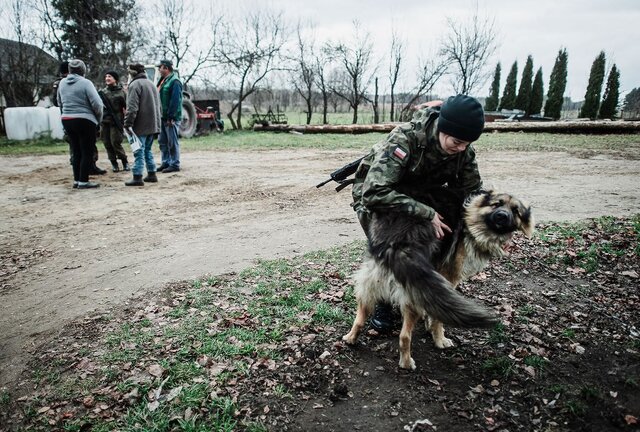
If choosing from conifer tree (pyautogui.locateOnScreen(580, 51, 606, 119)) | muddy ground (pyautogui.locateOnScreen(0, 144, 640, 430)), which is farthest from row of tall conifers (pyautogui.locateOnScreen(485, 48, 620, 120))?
muddy ground (pyautogui.locateOnScreen(0, 144, 640, 430))

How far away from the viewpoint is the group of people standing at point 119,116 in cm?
712

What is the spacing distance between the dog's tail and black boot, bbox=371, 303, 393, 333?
79 cm

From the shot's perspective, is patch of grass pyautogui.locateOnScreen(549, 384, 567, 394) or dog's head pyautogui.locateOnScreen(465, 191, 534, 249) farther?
dog's head pyautogui.locateOnScreen(465, 191, 534, 249)

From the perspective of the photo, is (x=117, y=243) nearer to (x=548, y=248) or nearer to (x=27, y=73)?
(x=548, y=248)

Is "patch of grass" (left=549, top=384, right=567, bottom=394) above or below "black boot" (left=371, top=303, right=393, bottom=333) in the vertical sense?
below

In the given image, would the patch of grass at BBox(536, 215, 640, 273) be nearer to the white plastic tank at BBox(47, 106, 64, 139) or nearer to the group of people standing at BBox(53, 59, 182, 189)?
the group of people standing at BBox(53, 59, 182, 189)

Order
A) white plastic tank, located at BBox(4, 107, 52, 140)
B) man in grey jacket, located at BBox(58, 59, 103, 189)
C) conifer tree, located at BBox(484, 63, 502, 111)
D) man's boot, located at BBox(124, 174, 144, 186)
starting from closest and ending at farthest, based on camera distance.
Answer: man in grey jacket, located at BBox(58, 59, 103, 189) < man's boot, located at BBox(124, 174, 144, 186) < white plastic tank, located at BBox(4, 107, 52, 140) < conifer tree, located at BBox(484, 63, 502, 111)

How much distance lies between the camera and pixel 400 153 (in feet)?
8.71

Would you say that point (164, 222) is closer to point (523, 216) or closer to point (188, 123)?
point (523, 216)

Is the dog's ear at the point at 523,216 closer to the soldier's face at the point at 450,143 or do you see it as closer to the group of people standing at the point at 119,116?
the soldier's face at the point at 450,143

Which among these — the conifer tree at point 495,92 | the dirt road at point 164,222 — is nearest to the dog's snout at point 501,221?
the dirt road at point 164,222

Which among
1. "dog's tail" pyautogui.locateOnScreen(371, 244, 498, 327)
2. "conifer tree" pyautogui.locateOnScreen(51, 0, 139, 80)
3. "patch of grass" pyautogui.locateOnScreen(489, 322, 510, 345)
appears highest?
"conifer tree" pyautogui.locateOnScreen(51, 0, 139, 80)

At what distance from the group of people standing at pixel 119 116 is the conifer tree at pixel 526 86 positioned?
40.7 metres

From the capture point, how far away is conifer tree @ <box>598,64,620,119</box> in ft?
110
